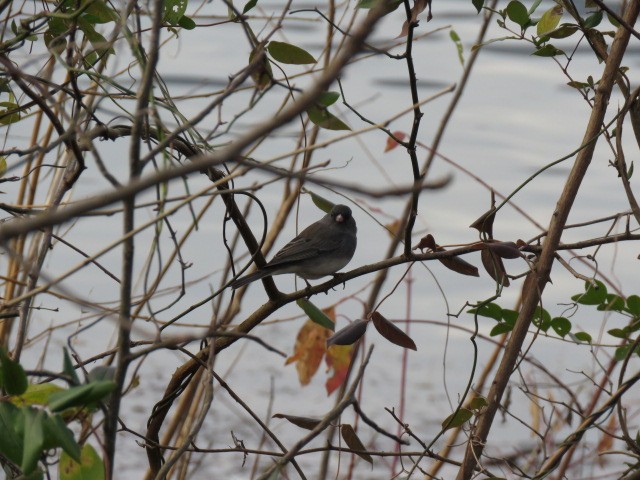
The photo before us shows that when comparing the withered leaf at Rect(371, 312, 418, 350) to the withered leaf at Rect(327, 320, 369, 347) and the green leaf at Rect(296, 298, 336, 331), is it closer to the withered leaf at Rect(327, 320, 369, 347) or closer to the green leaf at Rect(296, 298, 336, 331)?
the withered leaf at Rect(327, 320, 369, 347)

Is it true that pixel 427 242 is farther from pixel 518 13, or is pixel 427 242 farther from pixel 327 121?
pixel 518 13

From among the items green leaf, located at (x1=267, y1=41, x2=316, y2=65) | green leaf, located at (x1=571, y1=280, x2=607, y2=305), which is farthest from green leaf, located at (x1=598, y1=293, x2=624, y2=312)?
green leaf, located at (x1=267, y1=41, x2=316, y2=65)

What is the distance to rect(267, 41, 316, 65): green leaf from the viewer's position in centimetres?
195

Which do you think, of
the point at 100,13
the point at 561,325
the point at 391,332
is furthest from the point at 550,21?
the point at 100,13

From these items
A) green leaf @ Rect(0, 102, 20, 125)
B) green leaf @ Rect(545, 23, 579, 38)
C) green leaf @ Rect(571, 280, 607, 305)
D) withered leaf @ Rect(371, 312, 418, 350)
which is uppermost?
green leaf @ Rect(545, 23, 579, 38)

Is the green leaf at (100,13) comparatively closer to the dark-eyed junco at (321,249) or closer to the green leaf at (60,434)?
the green leaf at (60,434)

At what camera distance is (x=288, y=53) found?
1.97 m

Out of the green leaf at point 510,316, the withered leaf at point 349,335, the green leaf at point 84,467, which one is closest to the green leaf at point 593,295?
the green leaf at point 510,316

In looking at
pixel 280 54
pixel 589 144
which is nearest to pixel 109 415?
pixel 280 54

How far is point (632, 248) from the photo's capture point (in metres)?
6.46

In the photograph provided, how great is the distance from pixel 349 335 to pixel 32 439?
80cm

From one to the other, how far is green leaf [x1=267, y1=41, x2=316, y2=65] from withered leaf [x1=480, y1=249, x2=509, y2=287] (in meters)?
0.54

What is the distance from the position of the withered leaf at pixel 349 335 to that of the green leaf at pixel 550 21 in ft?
2.92

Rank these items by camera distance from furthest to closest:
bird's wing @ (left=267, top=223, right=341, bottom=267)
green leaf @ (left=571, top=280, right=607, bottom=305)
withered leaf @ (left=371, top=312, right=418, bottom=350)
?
bird's wing @ (left=267, top=223, right=341, bottom=267) < green leaf @ (left=571, top=280, right=607, bottom=305) < withered leaf @ (left=371, top=312, right=418, bottom=350)
